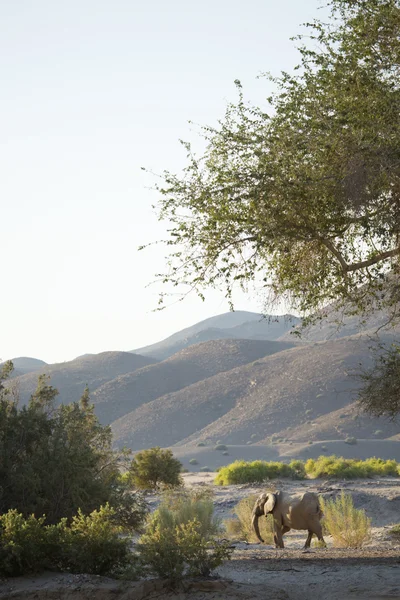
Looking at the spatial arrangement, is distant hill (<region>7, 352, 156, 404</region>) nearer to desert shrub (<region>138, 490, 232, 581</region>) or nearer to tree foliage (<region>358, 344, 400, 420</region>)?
tree foliage (<region>358, 344, 400, 420</region>)

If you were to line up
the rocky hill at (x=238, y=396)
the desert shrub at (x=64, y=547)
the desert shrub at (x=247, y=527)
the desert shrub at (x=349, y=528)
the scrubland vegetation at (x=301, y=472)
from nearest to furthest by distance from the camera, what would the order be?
the desert shrub at (x=64, y=547), the desert shrub at (x=349, y=528), the desert shrub at (x=247, y=527), the scrubland vegetation at (x=301, y=472), the rocky hill at (x=238, y=396)

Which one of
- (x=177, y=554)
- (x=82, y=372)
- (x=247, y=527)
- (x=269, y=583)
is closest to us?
(x=177, y=554)

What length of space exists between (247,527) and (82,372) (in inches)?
3664

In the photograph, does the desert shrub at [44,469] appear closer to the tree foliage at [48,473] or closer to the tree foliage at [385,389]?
the tree foliage at [48,473]


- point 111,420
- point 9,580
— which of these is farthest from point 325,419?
point 9,580

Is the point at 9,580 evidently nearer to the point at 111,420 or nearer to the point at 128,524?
the point at 128,524

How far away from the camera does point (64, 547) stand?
10.3m

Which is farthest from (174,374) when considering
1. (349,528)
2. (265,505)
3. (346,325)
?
(265,505)

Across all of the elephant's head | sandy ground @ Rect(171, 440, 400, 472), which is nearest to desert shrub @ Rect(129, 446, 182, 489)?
the elephant's head

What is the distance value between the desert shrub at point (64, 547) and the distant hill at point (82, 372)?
273 feet

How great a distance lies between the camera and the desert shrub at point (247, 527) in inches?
742

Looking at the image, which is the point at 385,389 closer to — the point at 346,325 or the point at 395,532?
the point at 395,532

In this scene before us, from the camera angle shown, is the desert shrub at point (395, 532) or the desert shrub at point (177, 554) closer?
the desert shrub at point (177, 554)

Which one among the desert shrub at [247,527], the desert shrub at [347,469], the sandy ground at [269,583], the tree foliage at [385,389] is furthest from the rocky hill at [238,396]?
the sandy ground at [269,583]
